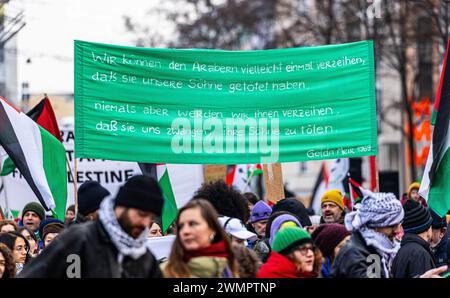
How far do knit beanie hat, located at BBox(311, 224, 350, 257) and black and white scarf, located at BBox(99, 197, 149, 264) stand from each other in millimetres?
2137

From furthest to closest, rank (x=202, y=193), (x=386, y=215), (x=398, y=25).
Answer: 1. (x=398, y=25)
2. (x=202, y=193)
3. (x=386, y=215)

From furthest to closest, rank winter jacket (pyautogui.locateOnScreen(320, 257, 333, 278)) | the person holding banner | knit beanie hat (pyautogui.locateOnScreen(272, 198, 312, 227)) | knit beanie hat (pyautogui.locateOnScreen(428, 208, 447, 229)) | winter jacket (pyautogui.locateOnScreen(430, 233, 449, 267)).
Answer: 1. the person holding banner
2. knit beanie hat (pyautogui.locateOnScreen(428, 208, 447, 229))
3. knit beanie hat (pyautogui.locateOnScreen(272, 198, 312, 227))
4. winter jacket (pyautogui.locateOnScreen(430, 233, 449, 267))
5. winter jacket (pyautogui.locateOnScreen(320, 257, 333, 278))

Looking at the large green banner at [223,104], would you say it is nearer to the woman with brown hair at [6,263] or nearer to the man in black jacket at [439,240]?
the man in black jacket at [439,240]

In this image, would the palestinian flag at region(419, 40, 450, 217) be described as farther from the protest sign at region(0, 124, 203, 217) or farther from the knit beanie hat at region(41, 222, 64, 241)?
the protest sign at region(0, 124, 203, 217)

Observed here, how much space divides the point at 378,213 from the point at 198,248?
1480 mm

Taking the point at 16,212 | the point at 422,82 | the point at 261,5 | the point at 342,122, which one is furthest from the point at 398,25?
the point at 342,122

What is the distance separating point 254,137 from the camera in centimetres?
1025

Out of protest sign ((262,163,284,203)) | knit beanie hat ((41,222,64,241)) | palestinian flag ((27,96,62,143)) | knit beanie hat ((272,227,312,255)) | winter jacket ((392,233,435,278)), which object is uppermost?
palestinian flag ((27,96,62,143))

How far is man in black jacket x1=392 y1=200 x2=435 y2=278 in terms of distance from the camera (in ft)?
27.8

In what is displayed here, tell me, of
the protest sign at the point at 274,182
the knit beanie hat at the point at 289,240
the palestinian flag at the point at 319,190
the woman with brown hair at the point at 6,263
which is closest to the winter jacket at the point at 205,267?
the knit beanie hat at the point at 289,240

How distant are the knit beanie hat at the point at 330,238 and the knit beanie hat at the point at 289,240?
69 cm

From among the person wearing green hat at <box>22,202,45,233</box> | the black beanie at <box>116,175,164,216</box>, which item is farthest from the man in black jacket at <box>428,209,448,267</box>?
the black beanie at <box>116,175,164,216</box>
